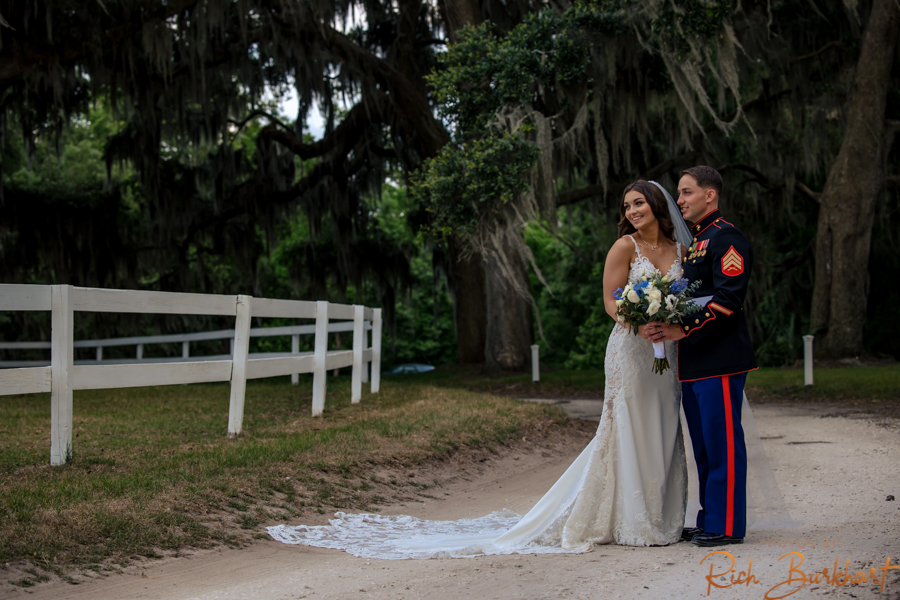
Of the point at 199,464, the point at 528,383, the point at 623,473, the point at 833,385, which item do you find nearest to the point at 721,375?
the point at 623,473

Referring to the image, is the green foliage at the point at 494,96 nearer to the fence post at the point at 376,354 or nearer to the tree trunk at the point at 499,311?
the fence post at the point at 376,354

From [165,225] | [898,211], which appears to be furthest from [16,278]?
[898,211]

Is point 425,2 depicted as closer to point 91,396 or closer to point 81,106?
point 81,106

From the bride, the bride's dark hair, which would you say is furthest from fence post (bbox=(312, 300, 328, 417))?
the bride's dark hair

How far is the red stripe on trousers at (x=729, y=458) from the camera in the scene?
147 inches

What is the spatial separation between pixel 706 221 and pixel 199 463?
12.0 ft

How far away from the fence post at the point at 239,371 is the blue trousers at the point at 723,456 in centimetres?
386

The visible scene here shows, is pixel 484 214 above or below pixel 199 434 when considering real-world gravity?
above

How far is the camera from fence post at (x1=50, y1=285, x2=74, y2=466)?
16.5ft

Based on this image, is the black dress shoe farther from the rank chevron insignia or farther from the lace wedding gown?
the rank chevron insignia

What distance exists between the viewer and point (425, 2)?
17.7 metres

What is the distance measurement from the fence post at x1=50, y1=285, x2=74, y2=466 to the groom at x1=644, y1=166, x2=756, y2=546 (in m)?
3.84

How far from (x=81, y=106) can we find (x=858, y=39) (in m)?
16.0

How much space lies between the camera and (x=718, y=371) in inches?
152
